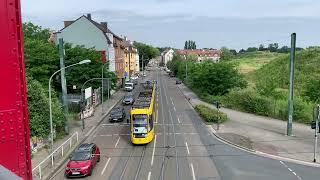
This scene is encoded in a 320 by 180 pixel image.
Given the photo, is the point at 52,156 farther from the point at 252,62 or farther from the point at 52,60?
the point at 252,62

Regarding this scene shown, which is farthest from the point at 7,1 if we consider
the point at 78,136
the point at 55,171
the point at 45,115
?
the point at 78,136

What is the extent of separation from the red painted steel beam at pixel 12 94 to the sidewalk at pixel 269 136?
26713mm

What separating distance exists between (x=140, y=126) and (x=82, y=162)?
798cm

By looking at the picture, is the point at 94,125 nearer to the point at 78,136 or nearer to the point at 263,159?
the point at 78,136

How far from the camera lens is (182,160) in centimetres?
2789

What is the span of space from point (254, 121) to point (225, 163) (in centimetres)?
1760

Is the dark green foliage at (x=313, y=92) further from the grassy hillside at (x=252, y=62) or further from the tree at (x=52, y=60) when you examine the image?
the grassy hillside at (x=252, y=62)

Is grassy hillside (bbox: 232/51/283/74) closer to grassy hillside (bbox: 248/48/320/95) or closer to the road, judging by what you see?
grassy hillside (bbox: 248/48/320/95)

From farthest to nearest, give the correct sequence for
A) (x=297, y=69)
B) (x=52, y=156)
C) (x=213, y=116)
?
(x=297, y=69) < (x=213, y=116) < (x=52, y=156)

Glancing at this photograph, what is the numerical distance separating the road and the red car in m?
0.54

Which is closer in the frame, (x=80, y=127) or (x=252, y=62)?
(x=80, y=127)

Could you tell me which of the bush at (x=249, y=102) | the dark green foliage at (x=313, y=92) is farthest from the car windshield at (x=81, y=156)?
the dark green foliage at (x=313, y=92)

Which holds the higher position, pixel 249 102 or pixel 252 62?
pixel 252 62

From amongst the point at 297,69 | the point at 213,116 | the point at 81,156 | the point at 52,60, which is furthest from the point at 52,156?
the point at 297,69
